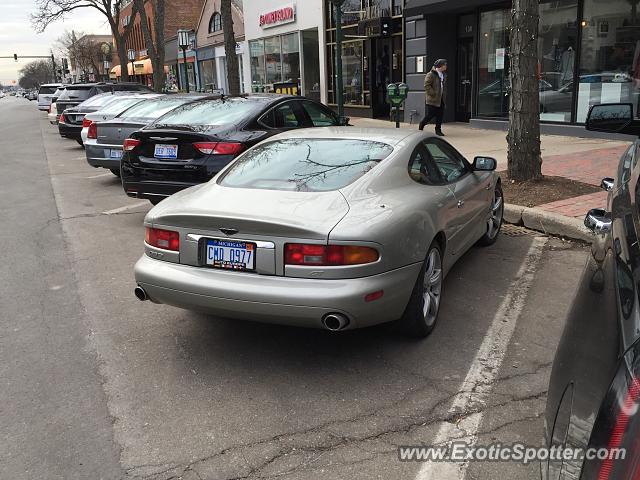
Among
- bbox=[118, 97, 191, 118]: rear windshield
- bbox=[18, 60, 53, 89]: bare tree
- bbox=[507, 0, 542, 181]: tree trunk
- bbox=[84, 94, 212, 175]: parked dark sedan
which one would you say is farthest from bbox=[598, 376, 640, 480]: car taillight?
bbox=[18, 60, 53, 89]: bare tree

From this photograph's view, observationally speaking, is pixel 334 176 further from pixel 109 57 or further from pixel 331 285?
pixel 109 57

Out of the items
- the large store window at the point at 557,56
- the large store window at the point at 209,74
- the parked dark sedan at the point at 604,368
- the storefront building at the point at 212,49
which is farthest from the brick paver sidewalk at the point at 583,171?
the large store window at the point at 209,74

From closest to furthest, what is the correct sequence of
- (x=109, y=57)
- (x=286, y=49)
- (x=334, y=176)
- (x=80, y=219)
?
(x=334, y=176) → (x=80, y=219) → (x=286, y=49) → (x=109, y=57)

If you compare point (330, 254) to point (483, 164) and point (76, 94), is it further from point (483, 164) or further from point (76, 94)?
point (76, 94)

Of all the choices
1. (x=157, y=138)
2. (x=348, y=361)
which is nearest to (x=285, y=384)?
(x=348, y=361)

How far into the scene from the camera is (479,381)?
3568 mm

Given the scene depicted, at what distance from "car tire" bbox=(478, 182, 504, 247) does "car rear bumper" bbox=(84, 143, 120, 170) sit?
22.2 feet

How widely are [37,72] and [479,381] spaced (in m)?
174

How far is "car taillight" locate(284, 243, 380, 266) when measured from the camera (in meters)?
3.41

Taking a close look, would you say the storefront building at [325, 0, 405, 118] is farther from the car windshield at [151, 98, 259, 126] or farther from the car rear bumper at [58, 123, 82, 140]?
the car windshield at [151, 98, 259, 126]

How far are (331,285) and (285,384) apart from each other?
27.3 inches

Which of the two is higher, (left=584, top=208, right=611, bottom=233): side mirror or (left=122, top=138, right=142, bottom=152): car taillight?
(left=122, top=138, right=142, bottom=152): car taillight

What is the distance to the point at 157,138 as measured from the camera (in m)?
6.90

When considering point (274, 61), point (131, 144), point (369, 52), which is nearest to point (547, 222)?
point (131, 144)
